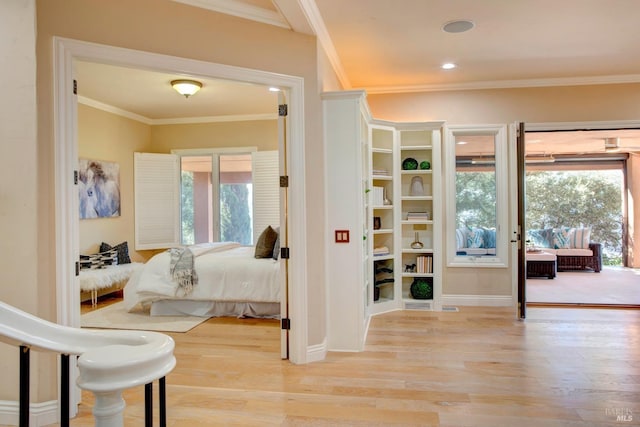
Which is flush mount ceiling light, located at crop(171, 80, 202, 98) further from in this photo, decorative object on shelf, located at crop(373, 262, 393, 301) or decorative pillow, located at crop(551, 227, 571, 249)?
decorative pillow, located at crop(551, 227, 571, 249)

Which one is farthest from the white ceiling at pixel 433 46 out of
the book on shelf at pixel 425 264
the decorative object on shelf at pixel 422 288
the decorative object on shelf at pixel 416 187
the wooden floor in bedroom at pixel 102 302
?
the wooden floor in bedroom at pixel 102 302

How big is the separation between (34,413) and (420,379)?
250 cm

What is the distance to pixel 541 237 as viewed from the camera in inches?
366

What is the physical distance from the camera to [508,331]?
4.19m

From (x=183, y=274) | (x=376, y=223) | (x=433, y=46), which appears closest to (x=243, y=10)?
(x=433, y=46)

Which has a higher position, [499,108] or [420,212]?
[499,108]

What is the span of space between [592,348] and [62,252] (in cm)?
425

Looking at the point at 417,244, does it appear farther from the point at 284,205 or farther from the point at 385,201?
the point at 284,205

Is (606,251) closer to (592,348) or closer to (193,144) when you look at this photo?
(592,348)

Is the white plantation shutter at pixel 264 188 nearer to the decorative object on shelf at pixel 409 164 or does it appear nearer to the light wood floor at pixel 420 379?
the decorative object on shelf at pixel 409 164

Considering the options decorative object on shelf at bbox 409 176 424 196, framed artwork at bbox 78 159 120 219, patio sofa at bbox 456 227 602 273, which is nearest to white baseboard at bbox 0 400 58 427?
framed artwork at bbox 78 159 120 219

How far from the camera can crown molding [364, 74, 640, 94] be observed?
16.2 feet

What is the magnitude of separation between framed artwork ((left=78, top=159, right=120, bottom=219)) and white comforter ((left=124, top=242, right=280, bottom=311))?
1.58 meters

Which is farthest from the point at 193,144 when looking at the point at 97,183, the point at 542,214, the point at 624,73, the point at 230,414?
the point at 542,214
